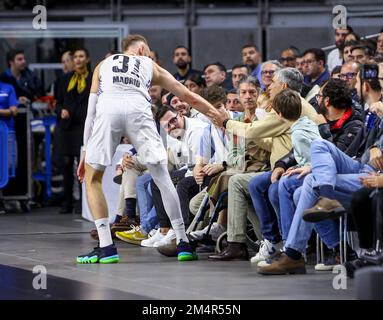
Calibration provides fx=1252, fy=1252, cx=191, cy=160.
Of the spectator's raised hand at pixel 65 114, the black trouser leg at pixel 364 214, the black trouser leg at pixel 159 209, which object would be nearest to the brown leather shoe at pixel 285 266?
the black trouser leg at pixel 364 214

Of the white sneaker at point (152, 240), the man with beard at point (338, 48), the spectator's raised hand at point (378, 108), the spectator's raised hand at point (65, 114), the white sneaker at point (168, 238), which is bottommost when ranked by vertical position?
the white sneaker at point (152, 240)

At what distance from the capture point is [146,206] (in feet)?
42.3

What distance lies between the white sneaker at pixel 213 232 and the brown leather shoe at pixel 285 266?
1.68 metres

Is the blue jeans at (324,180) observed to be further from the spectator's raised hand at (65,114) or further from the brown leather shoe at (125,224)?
the spectator's raised hand at (65,114)

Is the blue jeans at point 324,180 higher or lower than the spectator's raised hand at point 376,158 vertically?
lower

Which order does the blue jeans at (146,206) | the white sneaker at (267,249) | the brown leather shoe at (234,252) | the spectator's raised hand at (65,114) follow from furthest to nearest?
the spectator's raised hand at (65,114), the blue jeans at (146,206), the brown leather shoe at (234,252), the white sneaker at (267,249)

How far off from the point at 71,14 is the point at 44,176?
3111 millimetres

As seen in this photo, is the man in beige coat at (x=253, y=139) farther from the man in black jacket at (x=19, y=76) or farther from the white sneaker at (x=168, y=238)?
the man in black jacket at (x=19, y=76)

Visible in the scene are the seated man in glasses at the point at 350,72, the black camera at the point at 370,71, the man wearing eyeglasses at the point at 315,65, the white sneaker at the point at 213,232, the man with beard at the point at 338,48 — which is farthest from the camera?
the man with beard at the point at 338,48

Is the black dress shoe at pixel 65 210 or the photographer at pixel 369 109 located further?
the black dress shoe at pixel 65 210

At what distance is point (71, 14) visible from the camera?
20.0 metres

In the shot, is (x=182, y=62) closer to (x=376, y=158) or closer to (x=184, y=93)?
(x=184, y=93)

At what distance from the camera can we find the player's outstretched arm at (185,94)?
435 inches

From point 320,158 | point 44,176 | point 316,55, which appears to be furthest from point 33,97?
point 320,158
